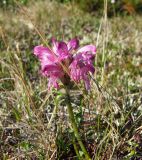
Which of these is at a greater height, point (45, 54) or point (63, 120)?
point (45, 54)

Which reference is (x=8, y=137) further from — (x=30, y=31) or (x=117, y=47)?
(x=30, y=31)

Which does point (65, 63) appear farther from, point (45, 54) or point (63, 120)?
point (63, 120)

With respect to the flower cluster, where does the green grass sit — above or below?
below

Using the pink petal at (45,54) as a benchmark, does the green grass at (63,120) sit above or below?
below

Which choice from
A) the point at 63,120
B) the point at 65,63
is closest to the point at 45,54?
the point at 65,63

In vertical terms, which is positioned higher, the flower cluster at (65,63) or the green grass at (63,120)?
the flower cluster at (65,63)

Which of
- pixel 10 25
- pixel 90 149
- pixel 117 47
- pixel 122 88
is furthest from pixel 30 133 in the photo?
pixel 10 25

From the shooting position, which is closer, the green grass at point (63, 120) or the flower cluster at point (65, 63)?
the flower cluster at point (65, 63)

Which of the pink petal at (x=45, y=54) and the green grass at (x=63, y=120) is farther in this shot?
the green grass at (x=63, y=120)
